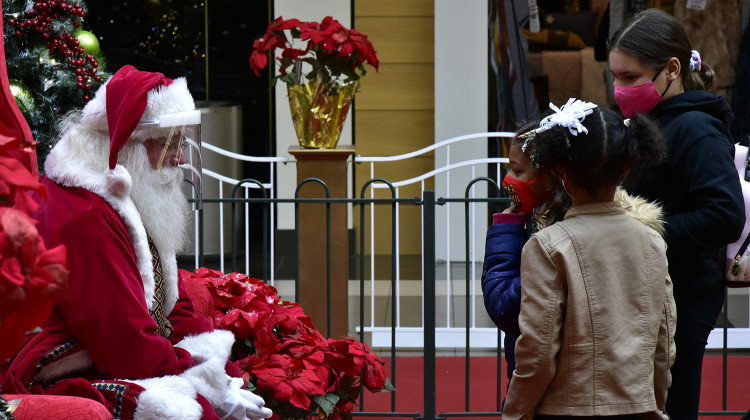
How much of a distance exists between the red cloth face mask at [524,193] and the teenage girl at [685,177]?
34 centimetres

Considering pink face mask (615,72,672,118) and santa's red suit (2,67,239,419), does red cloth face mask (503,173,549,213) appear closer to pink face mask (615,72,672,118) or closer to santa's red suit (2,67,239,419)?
pink face mask (615,72,672,118)

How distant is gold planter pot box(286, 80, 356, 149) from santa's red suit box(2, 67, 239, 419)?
9.16ft

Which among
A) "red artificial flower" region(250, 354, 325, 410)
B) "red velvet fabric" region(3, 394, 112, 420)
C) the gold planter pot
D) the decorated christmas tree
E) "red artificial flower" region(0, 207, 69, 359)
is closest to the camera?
"red artificial flower" region(0, 207, 69, 359)

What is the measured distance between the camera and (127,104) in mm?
2285

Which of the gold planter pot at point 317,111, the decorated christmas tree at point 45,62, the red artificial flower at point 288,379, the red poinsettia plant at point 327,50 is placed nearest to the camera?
the red artificial flower at point 288,379

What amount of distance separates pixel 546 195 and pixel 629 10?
5.29 m

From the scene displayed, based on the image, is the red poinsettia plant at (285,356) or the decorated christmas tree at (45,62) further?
the decorated christmas tree at (45,62)

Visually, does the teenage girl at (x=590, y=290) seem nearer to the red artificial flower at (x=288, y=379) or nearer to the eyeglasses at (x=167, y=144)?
the red artificial flower at (x=288, y=379)

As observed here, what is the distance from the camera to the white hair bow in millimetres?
2039

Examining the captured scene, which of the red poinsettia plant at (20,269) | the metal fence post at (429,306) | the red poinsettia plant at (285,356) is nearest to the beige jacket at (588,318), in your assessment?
the red poinsettia plant at (285,356)

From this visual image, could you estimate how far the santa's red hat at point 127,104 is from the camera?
228 centimetres

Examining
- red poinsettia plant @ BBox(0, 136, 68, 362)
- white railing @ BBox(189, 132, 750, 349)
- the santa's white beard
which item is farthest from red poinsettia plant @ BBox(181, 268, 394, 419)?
red poinsettia plant @ BBox(0, 136, 68, 362)

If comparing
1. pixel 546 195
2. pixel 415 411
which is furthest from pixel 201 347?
pixel 415 411

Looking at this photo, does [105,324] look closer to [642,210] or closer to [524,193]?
[524,193]
